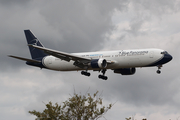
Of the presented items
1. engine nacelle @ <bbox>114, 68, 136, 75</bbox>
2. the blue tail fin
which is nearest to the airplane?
engine nacelle @ <bbox>114, 68, 136, 75</bbox>

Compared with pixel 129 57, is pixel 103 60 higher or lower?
lower

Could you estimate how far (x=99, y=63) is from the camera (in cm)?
7581

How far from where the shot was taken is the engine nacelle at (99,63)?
75.8 metres

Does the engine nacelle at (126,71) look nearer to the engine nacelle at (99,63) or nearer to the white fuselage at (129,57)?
the white fuselage at (129,57)

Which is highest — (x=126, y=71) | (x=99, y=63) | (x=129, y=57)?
(x=129, y=57)

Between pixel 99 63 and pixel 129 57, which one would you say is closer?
pixel 129 57

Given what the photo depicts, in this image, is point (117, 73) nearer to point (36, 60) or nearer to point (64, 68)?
point (64, 68)

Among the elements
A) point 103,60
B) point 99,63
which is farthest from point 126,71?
point 99,63

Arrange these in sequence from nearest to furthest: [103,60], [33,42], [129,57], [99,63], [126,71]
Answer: [129,57] < [99,63] < [103,60] < [126,71] < [33,42]

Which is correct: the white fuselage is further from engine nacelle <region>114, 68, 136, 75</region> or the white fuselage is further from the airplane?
engine nacelle <region>114, 68, 136, 75</region>

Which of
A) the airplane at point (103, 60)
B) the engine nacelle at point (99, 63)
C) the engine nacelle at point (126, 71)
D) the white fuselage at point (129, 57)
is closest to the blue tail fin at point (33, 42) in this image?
the airplane at point (103, 60)

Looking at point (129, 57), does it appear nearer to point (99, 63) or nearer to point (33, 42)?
point (99, 63)

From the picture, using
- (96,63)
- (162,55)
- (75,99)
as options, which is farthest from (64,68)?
(75,99)

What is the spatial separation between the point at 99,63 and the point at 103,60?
1.17 m
